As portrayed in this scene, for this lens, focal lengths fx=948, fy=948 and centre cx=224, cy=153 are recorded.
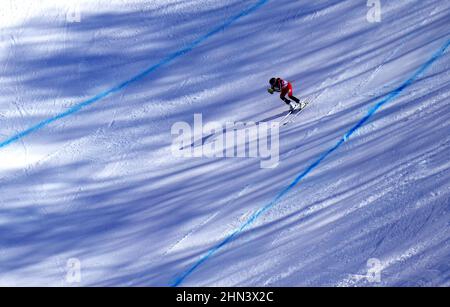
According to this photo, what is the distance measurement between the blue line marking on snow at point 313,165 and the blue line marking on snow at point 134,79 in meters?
2.69

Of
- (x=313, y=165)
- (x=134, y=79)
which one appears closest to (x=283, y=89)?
(x=313, y=165)

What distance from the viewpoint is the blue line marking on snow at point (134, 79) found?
40.5ft

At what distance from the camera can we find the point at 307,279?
1020cm

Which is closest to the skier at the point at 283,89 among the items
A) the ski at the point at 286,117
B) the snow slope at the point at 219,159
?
the ski at the point at 286,117

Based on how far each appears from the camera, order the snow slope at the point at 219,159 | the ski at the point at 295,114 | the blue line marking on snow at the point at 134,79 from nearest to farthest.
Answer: the snow slope at the point at 219,159, the ski at the point at 295,114, the blue line marking on snow at the point at 134,79

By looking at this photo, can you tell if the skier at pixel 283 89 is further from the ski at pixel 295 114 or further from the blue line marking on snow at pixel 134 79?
the blue line marking on snow at pixel 134 79

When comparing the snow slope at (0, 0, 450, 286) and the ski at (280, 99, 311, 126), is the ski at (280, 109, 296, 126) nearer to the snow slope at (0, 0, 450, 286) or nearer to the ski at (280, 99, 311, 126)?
the ski at (280, 99, 311, 126)

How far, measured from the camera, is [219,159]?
11.8 metres

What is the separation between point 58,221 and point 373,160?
384cm

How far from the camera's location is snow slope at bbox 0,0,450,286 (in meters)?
10.6

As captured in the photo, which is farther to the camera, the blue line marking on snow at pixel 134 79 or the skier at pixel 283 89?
the blue line marking on snow at pixel 134 79

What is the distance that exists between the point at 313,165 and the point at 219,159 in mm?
1202

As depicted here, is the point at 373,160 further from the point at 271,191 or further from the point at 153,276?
the point at 153,276

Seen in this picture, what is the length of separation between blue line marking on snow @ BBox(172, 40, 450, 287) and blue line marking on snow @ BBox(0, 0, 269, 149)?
8.84ft
